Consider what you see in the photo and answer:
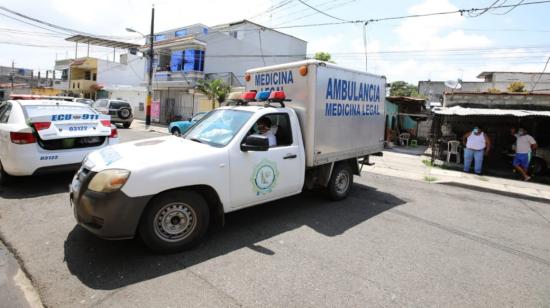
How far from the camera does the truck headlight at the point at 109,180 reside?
332cm

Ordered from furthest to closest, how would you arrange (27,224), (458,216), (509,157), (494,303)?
1. (509,157)
2. (458,216)
3. (27,224)
4. (494,303)

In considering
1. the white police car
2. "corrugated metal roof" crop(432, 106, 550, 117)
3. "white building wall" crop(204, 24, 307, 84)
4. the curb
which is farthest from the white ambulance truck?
"white building wall" crop(204, 24, 307, 84)

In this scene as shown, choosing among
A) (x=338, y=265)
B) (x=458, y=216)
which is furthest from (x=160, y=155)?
(x=458, y=216)

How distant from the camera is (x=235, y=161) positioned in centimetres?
416

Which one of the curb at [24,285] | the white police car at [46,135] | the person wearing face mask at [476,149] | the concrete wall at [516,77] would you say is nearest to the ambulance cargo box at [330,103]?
the white police car at [46,135]

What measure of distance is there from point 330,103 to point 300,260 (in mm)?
2820

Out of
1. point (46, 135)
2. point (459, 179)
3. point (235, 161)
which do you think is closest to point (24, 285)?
point (235, 161)

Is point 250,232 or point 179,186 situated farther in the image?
point 250,232

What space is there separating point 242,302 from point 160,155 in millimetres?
1837

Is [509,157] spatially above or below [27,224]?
above

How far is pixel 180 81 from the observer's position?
2723 cm

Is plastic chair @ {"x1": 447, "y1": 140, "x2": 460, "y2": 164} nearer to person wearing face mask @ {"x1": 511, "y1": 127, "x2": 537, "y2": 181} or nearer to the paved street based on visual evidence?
person wearing face mask @ {"x1": 511, "y1": 127, "x2": 537, "y2": 181}

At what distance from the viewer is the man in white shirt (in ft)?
16.0

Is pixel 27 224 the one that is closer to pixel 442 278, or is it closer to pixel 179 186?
pixel 179 186
